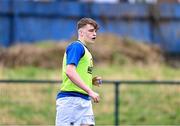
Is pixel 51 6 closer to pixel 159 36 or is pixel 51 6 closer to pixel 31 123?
pixel 159 36

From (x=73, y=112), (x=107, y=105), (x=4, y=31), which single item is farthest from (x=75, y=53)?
(x=4, y=31)

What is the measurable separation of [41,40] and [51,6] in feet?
4.54

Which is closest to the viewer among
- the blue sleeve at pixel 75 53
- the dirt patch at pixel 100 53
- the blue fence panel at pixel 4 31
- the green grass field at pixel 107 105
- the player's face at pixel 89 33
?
the blue sleeve at pixel 75 53

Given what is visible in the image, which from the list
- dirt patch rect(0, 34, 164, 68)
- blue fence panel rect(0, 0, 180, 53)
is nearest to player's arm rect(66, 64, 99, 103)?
dirt patch rect(0, 34, 164, 68)

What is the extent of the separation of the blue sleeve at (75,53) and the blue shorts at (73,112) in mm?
440

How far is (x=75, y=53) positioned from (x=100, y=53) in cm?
1650

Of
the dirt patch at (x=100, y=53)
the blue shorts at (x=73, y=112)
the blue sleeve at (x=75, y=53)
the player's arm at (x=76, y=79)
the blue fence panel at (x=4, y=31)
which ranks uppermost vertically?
the blue fence panel at (x=4, y=31)

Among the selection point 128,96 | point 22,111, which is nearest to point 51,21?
point 128,96

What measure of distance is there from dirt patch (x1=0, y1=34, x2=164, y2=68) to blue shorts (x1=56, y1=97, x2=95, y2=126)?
1455 cm

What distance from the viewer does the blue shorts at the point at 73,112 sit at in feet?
24.5

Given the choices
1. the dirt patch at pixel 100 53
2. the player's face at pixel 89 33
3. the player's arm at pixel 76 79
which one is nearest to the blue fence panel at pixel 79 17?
the dirt patch at pixel 100 53

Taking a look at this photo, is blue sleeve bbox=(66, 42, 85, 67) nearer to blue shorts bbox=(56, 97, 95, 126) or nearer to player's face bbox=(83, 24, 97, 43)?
player's face bbox=(83, 24, 97, 43)

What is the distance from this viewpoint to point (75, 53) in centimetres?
743

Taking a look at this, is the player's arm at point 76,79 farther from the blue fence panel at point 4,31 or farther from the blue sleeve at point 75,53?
the blue fence panel at point 4,31
